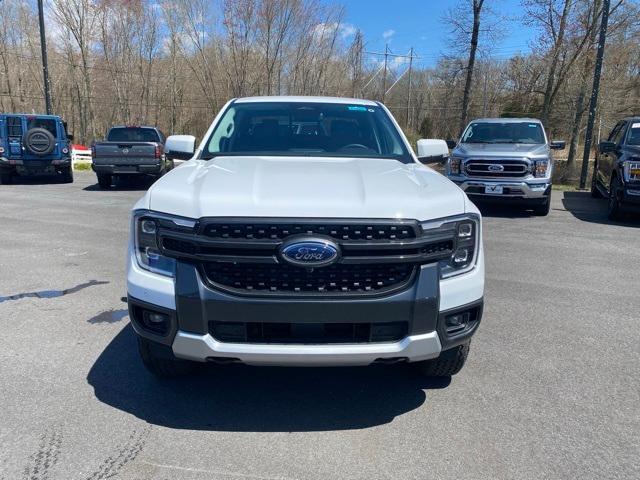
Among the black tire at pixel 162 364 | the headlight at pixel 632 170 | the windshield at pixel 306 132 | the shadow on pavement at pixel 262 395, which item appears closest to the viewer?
the shadow on pavement at pixel 262 395

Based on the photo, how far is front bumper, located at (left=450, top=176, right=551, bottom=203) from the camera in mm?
10336

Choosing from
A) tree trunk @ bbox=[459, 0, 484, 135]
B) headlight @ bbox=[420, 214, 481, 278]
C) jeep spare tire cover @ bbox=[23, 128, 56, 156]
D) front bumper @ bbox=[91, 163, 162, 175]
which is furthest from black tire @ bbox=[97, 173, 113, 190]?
headlight @ bbox=[420, 214, 481, 278]

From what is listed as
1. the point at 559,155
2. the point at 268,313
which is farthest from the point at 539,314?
the point at 559,155

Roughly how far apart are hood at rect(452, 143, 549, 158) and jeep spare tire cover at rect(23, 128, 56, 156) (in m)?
11.0

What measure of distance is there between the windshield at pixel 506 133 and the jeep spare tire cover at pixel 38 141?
36.4ft

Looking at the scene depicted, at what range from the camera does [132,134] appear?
16.4 m

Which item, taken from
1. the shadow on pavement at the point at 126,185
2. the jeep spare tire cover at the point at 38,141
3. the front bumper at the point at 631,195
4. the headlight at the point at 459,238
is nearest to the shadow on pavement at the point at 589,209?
the front bumper at the point at 631,195

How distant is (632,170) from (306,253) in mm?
9038

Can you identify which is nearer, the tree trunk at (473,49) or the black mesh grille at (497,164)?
the black mesh grille at (497,164)

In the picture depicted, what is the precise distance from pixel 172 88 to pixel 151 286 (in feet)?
114

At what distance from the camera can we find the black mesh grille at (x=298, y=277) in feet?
9.28

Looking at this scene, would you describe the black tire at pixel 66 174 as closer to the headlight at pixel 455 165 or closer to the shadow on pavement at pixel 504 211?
the headlight at pixel 455 165

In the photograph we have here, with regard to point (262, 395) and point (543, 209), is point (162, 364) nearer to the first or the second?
point (262, 395)

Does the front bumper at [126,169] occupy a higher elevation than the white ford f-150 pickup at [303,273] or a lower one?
lower
